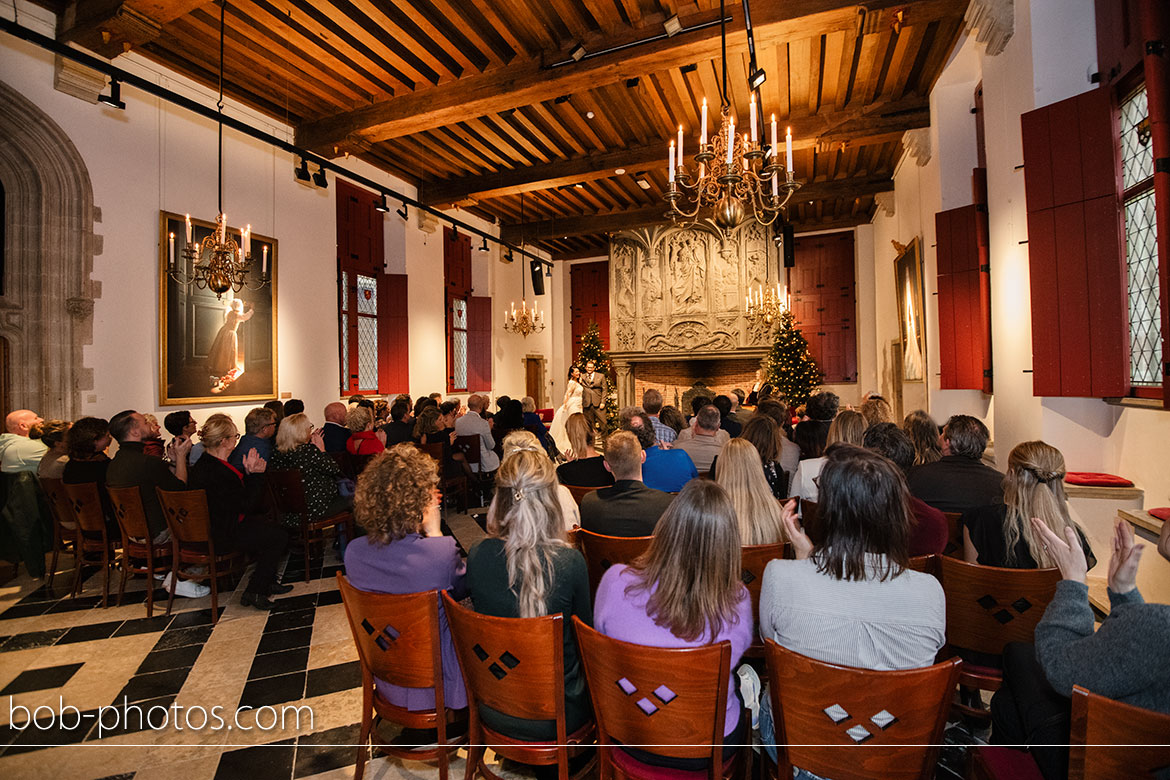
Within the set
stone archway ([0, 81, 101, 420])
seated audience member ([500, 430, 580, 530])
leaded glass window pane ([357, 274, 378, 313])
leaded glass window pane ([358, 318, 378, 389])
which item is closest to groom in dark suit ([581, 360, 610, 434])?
leaded glass window pane ([358, 318, 378, 389])

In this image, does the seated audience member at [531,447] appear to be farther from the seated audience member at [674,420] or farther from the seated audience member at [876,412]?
the seated audience member at [674,420]

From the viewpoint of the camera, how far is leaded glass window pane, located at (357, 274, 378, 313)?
9000 millimetres

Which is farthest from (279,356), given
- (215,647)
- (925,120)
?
(925,120)

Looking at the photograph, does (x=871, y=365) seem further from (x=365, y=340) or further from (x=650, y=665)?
(x=650, y=665)

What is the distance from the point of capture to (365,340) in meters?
9.09

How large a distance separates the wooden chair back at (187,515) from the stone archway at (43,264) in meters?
2.69

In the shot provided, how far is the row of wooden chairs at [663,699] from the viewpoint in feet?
3.98

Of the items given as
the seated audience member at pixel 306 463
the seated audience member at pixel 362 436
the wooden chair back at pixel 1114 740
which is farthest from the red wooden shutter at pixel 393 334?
the wooden chair back at pixel 1114 740

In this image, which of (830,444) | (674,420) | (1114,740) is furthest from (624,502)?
(674,420)

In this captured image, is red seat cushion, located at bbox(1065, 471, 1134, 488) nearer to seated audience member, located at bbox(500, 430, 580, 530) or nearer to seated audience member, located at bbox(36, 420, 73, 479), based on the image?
seated audience member, located at bbox(500, 430, 580, 530)

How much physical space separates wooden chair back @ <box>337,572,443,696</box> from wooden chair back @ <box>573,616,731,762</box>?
549mm

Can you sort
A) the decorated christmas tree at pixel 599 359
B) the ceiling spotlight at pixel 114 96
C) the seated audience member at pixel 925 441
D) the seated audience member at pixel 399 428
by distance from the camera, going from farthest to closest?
the decorated christmas tree at pixel 599 359, the seated audience member at pixel 399 428, the ceiling spotlight at pixel 114 96, the seated audience member at pixel 925 441

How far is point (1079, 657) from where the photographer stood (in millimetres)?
1238

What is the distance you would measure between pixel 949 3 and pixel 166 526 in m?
7.42
